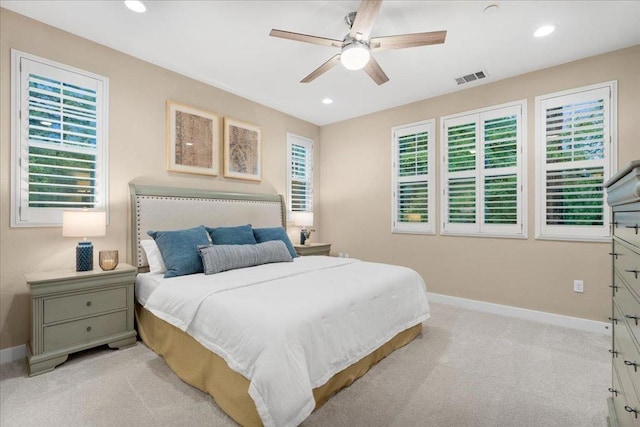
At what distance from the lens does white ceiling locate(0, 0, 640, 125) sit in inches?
95.7

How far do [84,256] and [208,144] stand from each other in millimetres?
1886

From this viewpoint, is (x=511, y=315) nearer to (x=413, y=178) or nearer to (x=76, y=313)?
(x=413, y=178)

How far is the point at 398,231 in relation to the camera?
15.1 ft

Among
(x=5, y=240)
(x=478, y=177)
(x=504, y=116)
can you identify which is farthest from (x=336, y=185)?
(x=5, y=240)

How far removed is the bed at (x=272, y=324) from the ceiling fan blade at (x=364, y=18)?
196cm

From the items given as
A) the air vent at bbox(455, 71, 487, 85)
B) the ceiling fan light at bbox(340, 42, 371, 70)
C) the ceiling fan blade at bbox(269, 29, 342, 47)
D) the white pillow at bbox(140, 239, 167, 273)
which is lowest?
the white pillow at bbox(140, 239, 167, 273)

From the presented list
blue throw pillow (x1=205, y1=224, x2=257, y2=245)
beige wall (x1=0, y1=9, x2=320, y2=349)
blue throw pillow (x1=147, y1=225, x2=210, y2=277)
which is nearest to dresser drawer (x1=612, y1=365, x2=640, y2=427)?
blue throw pillow (x1=147, y1=225, x2=210, y2=277)

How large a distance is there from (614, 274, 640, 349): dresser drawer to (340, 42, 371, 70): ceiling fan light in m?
2.16

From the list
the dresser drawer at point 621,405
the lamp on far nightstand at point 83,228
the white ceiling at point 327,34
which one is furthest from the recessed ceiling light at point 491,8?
the lamp on far nightstand at point 83,228

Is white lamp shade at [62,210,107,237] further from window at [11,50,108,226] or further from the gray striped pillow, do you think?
the gray striped pillow

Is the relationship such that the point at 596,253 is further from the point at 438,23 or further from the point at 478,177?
the point at 438,23

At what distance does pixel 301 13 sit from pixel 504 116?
9.03ft

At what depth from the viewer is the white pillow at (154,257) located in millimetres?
2881

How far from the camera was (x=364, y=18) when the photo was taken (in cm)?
212
